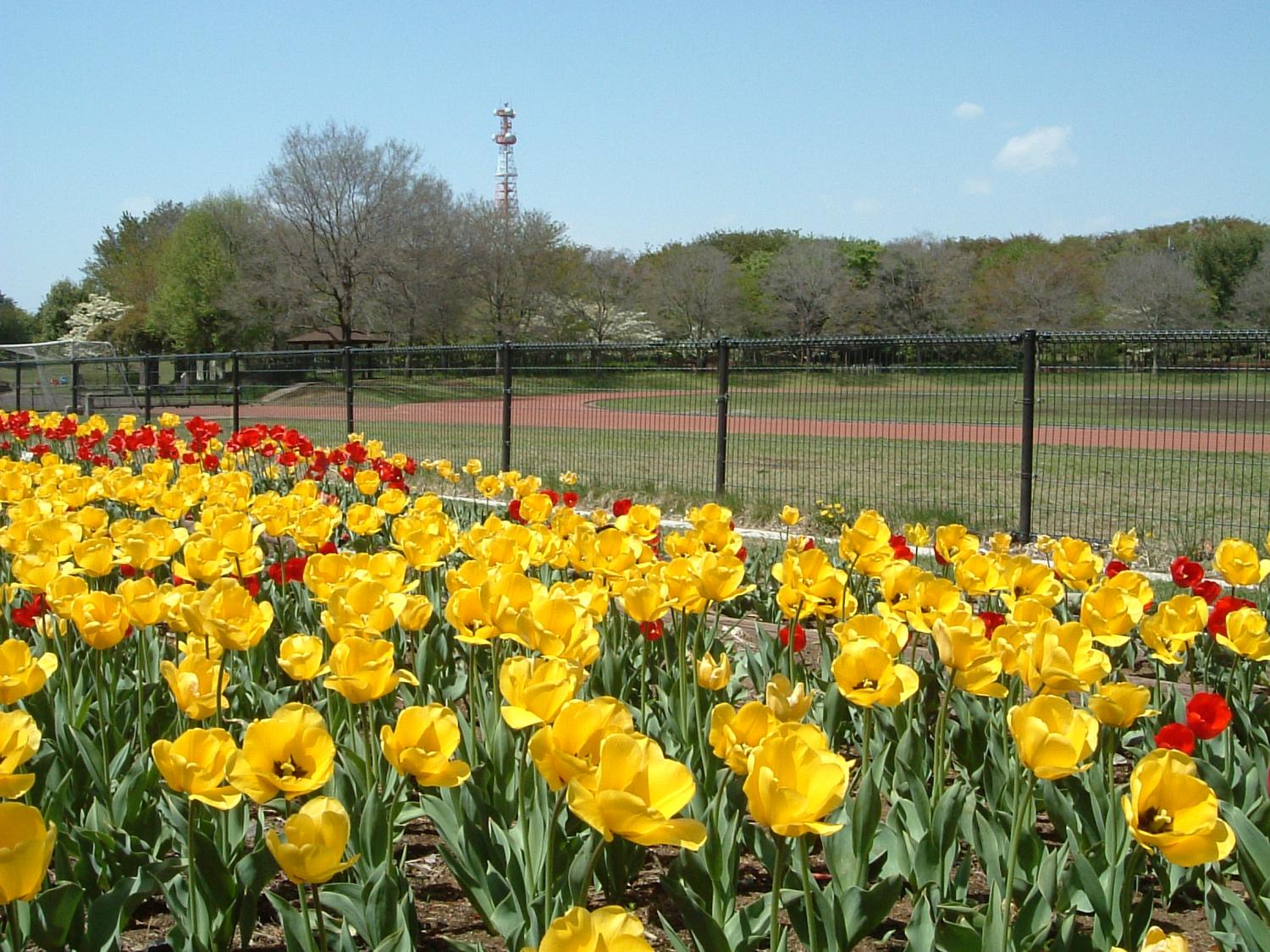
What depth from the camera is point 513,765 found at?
2.98 metres

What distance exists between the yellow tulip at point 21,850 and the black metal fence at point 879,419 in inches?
280

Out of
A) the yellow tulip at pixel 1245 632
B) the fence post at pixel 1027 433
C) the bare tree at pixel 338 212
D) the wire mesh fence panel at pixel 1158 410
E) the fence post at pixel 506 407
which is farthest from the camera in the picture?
the bare tree at pixel 338 212

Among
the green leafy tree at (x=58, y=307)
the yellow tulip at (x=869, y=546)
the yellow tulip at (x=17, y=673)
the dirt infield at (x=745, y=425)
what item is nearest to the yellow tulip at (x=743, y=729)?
the yellow tulip at (x=17, y=673)

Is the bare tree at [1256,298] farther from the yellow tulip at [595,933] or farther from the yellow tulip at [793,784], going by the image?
the yellow tulip at [595,933]

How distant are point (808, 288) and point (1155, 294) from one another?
44.6 ft

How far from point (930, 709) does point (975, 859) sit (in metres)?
0.87

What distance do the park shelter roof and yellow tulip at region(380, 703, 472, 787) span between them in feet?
→ 138

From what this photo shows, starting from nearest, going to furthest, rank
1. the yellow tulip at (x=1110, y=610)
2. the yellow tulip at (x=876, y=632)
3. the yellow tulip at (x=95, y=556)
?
the yellow tulip at (x=876, y=632), the yellow tulip at (x=1110, y=610), the yellow tulip at (x=95, y=556)

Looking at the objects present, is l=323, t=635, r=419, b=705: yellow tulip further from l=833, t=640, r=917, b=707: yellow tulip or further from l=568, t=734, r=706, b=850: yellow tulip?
l=833, t=640, r=917, b=707: yellow tulip

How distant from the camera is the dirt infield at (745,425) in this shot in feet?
29.4

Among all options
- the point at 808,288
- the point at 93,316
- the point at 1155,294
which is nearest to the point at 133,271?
the point at 93,316

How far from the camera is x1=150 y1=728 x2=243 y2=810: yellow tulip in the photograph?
1.89m

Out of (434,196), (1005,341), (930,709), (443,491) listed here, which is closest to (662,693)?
(930,709)

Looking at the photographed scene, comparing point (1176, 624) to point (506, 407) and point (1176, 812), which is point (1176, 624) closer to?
point (1176, 812)
